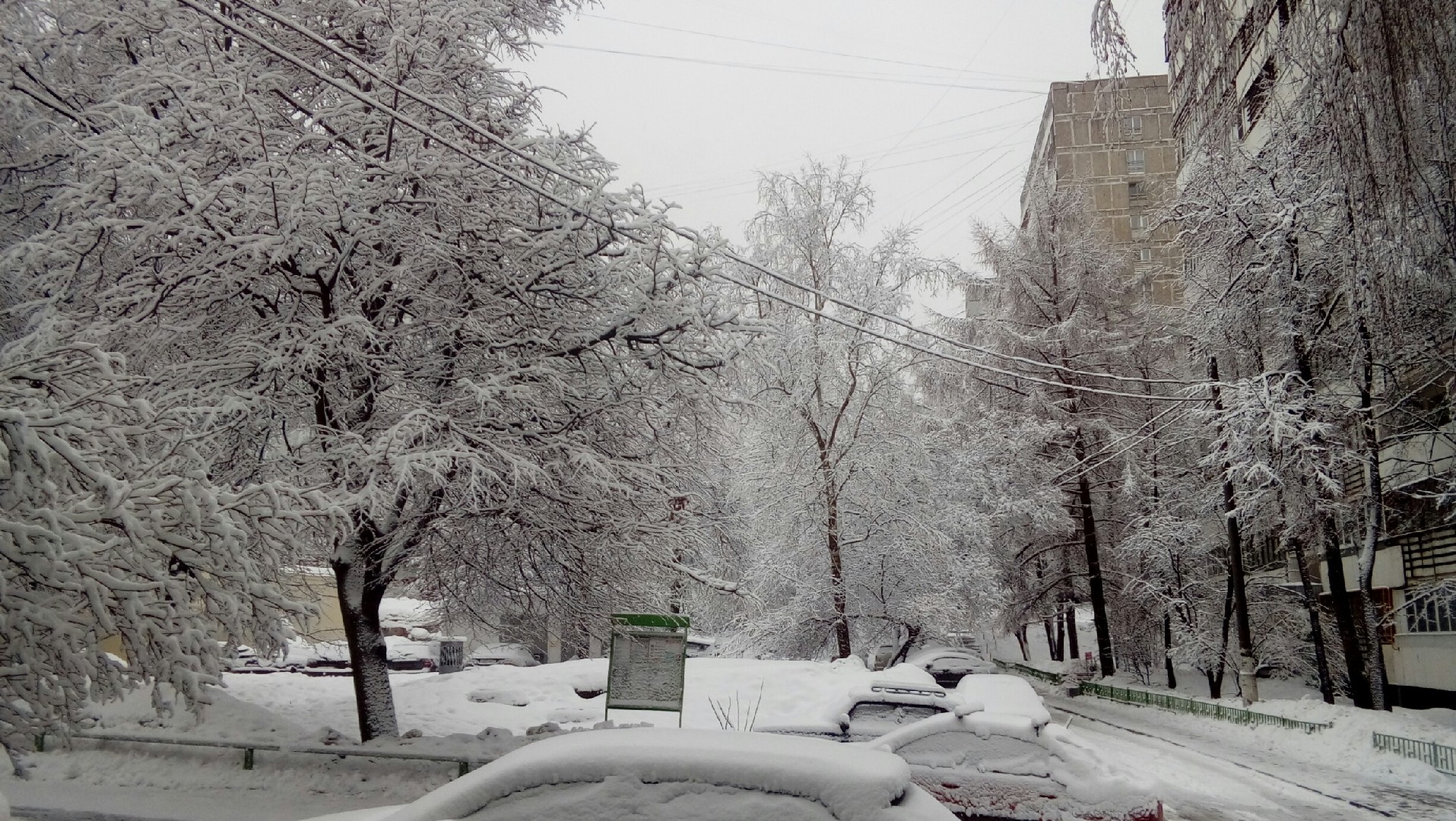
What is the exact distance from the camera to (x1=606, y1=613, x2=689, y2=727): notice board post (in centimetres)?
1017

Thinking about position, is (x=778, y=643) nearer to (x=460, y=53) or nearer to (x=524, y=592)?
(x=524, y=592)

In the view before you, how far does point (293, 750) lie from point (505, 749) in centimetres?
242

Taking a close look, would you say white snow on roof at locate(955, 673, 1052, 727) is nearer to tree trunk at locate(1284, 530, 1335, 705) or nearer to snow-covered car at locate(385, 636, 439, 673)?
tree trunk at locate(1284, 530, 1335, 705)

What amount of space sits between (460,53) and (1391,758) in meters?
18.3

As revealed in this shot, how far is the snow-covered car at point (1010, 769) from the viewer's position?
9172 mm

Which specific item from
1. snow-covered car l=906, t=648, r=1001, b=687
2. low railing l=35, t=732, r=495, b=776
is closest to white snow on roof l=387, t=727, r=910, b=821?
low railing l=35, t=732, r=495, b=776

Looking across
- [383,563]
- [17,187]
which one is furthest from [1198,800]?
[17,187]

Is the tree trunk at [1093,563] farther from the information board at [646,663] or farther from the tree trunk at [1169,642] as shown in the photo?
the information board at [646,663]

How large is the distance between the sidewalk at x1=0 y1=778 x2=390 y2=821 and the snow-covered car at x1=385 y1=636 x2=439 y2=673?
69.6 ft

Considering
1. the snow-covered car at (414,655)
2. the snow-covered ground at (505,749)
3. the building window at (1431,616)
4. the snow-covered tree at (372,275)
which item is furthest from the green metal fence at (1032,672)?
the snow-covered tree at (372,275)

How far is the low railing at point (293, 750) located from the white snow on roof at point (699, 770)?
5769mm

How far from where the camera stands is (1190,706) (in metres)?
24.1

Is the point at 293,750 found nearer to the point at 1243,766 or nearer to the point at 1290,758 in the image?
the point at 1243,766

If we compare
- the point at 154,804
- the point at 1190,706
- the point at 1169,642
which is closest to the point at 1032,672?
the point at 1169,642
